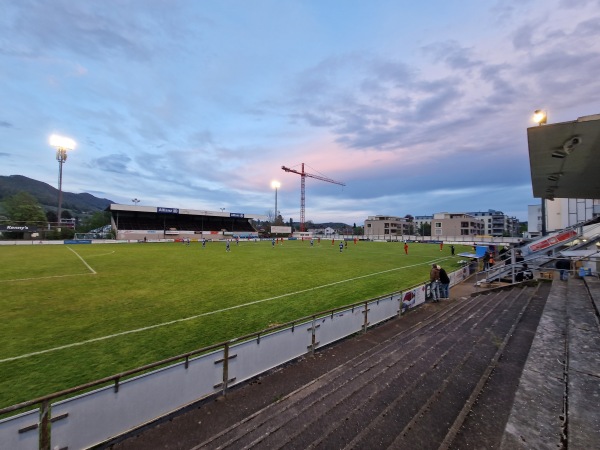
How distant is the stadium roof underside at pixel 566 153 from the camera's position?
13.0 ft

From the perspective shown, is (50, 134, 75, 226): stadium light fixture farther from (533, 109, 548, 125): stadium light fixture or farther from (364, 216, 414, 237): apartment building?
(364, 216, 414, 237): apartment building

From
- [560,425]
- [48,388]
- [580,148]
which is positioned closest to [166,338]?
[48,388]

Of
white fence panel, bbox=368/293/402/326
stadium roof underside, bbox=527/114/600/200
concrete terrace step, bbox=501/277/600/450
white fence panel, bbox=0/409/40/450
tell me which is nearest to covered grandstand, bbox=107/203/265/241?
white fence panel, bbox=368/293/402/326

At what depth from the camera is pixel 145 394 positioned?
413cm

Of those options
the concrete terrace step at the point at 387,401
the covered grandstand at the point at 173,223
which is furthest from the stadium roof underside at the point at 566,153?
the covered grandstand at the point at 173,223

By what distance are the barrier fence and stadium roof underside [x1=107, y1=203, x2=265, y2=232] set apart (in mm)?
69795

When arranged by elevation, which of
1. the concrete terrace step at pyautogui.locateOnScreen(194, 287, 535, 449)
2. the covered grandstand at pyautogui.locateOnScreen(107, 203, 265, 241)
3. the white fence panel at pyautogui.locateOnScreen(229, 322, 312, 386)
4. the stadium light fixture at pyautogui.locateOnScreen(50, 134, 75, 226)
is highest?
the stadium light fixture at pyautogui.locateOnScreen(50, 134, 75, 226)

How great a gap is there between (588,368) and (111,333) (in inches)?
447

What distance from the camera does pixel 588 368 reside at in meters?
4.64

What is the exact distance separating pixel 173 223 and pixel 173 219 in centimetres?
165

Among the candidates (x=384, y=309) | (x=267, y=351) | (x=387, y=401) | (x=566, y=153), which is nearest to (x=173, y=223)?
(x=384, y=309)

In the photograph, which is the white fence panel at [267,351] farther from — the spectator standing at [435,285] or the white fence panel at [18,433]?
the spectator standing at [435,285]

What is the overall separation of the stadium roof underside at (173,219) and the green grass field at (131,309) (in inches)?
1954

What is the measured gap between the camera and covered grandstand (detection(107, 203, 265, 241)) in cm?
6375
